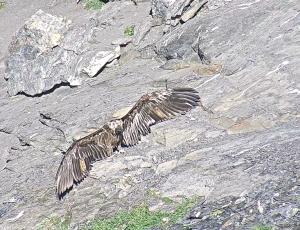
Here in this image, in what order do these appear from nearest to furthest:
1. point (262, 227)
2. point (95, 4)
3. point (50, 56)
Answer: point (262, 227) < point (50, 56) < point (95, 4)

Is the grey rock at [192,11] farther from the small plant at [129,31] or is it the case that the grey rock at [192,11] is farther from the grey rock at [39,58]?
the grey rock at [39,58]

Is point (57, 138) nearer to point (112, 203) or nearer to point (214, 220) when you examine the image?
point (112, 203)

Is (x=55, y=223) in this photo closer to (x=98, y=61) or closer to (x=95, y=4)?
(x=98, y=61)

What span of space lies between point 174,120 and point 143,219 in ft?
10.7

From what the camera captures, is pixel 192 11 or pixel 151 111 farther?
pixel 192 11

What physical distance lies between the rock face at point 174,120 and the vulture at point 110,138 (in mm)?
203

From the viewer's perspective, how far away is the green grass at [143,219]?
10.6m

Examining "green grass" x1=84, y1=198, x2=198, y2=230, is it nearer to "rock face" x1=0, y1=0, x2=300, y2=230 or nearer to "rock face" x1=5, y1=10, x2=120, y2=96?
"rock face" x1=0, y1=0, x2=300, y2=230

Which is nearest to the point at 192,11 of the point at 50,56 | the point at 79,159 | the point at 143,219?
the point at 50,56

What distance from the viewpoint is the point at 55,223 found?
11.9 metres

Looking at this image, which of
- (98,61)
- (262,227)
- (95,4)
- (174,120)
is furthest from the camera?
(95,4)

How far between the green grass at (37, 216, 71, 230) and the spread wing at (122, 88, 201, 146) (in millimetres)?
2123

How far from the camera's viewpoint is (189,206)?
34.9 feet

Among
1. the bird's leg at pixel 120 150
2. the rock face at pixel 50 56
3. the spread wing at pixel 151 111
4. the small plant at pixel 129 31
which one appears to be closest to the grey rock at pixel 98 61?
the rock face at pixel 50 56
